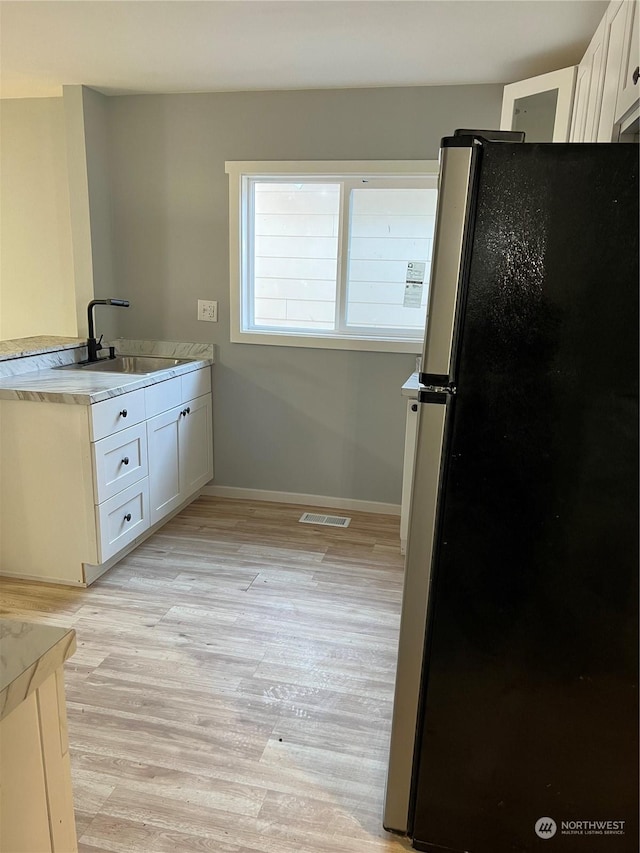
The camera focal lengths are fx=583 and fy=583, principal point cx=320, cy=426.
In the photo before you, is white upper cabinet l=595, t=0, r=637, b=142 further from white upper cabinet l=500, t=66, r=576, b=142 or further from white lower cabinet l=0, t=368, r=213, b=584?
white lower cabinet l=0, t=368, r=213, b=584

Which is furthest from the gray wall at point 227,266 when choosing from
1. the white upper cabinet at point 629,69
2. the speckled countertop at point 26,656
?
the speckled countertop at point 26,656

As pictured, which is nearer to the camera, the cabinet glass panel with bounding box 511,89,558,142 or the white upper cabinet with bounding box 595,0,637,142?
the white upper cabinet with bounding box 595,0,637,142

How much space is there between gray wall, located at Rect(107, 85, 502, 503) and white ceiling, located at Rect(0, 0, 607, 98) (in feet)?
0.53

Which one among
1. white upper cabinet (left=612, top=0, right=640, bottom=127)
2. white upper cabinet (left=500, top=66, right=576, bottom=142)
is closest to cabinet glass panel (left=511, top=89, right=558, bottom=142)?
white upper cabinet (left=500, top=66, right=576, bottom=142)

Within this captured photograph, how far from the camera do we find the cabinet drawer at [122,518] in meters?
2.63

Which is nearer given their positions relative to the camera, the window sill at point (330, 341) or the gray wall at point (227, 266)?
the gray wall at point (227, 266)

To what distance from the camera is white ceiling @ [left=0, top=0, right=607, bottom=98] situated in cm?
213

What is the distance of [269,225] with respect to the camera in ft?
11.5

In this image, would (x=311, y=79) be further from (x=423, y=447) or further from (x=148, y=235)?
(x=423, y=447)

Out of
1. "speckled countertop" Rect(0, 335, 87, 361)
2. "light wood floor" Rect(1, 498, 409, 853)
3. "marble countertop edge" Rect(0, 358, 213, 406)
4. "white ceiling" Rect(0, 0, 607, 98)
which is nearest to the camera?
"light wood floor" Rect(1, 498, 409, 853)

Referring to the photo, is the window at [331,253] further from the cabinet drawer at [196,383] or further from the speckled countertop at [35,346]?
the speckled countertop at [35,346]

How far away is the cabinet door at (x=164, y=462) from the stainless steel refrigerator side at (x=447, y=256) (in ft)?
6.64

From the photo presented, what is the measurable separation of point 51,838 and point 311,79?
3217mm

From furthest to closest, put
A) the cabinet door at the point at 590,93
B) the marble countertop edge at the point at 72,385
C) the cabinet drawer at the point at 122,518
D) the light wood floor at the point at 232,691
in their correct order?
the cabinet drawer at the point at 122,518 < the marble countertop edge at the point at 72,385 < the cabinet door at the point at 590,93 < the light wood floor at the point at 232,691
